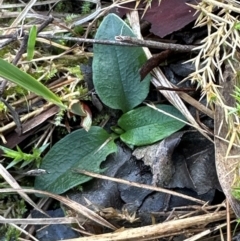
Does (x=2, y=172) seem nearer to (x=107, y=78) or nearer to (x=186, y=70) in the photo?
(x=107, y=78)

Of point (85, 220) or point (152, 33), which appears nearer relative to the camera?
point (85, 220)

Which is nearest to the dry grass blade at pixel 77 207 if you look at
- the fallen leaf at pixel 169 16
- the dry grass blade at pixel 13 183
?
the dry grass blade at pixel 13 183

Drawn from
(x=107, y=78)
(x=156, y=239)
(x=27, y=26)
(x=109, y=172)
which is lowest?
(x=156, y=239)

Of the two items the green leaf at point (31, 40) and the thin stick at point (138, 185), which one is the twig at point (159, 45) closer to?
the green leaf at point (31, 40)

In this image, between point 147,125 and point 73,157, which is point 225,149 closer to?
point 147,125

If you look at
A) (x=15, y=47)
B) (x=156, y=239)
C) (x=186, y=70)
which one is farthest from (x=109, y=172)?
(x=15, y=47)

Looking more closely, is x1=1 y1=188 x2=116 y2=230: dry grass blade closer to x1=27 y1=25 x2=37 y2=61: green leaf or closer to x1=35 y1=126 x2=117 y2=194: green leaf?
x1=35 y1=126 x2=117 y2=194: green leaf
